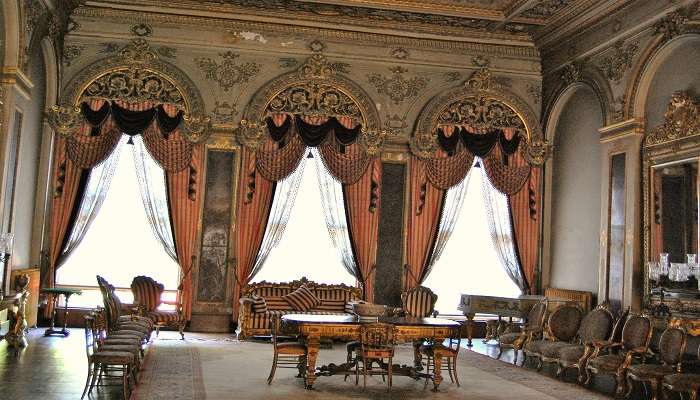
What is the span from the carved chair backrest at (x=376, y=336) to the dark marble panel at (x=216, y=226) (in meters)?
4.44

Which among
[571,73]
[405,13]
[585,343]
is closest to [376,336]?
[585,343]

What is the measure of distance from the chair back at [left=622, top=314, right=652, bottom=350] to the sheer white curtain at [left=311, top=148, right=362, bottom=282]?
14.9 ft

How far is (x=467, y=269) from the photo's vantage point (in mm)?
12445

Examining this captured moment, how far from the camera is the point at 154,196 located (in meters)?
11.3

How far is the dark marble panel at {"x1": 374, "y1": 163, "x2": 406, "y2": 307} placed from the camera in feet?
38.4

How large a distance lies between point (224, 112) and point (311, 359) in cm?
543

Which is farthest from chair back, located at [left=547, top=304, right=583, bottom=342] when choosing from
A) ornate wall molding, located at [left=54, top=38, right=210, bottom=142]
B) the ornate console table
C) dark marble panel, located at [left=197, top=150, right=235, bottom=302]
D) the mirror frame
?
ornate wall molding, located at [left=54, top=38, right=210, bottom=142]

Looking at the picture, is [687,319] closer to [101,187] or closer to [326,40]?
[326,40]

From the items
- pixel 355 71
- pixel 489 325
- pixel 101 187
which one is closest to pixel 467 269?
pixel 489 325

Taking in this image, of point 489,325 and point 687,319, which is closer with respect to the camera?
point 687,319

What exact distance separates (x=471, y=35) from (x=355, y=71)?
2.06m

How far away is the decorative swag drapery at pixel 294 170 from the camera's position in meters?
11.4

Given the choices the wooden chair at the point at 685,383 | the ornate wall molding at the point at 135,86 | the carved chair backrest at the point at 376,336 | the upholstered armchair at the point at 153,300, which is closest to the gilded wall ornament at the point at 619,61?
the wooden chair at the point at 685,383

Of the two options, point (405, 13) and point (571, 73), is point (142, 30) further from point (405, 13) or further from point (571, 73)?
point (571, 73)
